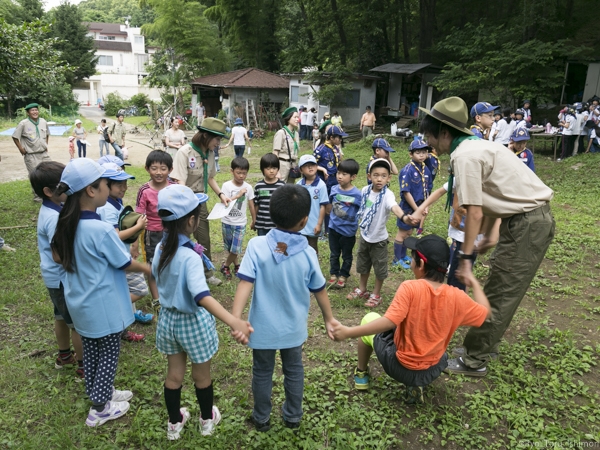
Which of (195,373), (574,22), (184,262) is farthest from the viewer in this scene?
(574,22)

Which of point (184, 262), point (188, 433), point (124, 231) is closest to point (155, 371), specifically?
point (188, 433)

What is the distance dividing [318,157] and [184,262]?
491 centimetres

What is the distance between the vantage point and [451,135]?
330 centimetres

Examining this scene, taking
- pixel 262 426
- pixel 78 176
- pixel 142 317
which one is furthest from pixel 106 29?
pixel 262 426

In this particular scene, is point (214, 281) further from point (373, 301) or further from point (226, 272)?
point (373, 301)

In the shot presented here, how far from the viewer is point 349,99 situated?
73.6ft

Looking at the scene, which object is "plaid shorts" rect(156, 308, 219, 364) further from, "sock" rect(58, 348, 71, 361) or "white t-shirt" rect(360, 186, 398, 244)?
"white t-shirt" rect(360, 186, 398, 244)

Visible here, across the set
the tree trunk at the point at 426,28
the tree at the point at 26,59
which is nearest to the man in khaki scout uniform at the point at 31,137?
the tree at the point at 26,59

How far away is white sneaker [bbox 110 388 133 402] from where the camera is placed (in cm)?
317

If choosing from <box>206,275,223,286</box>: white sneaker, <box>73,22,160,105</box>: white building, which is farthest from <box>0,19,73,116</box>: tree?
<box>73,22,160,105</box>: white building

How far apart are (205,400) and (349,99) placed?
840 inches

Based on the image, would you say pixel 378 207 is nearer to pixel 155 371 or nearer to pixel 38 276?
pixel 155 371

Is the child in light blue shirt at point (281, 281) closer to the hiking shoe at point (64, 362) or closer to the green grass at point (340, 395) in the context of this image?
the green grass at point (340, 395)

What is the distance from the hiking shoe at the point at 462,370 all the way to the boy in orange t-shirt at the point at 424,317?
2.15 feet
